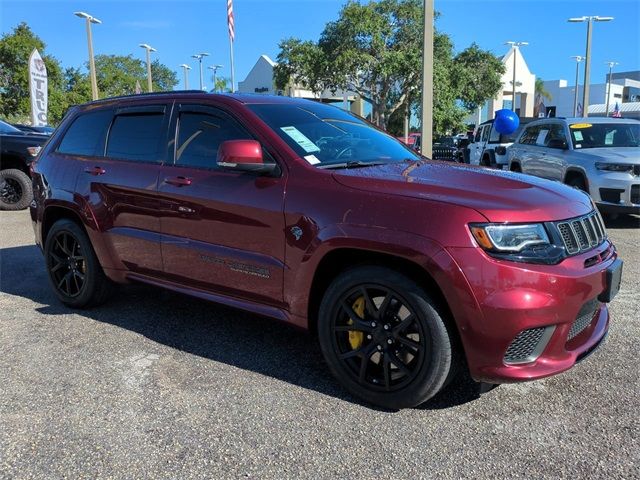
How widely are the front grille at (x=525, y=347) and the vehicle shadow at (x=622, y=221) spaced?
6.81m

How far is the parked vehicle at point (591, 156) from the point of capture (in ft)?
26.3

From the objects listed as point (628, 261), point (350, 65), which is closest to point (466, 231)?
point (628, 261)

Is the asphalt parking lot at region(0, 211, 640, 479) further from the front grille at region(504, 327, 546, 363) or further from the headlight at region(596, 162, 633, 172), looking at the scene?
the headlight at region(596, 162, 633, 172)

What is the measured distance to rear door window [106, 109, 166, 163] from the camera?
4023mm

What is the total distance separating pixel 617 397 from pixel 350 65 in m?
29.0

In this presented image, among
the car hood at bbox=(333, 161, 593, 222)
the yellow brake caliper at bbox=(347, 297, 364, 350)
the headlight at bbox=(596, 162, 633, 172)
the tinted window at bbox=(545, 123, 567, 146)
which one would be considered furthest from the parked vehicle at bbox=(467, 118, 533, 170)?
the yellow brake caliper at bbox=(347, 297, 364, 350)

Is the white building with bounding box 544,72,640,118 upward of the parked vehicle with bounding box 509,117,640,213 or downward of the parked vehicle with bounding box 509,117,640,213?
upward

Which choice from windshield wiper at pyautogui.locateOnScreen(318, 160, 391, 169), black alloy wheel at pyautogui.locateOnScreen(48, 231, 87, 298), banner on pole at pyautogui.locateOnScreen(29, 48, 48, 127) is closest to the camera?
windshield wiper at pyautogui.locateOnScreen(318, 160, 391, 169)

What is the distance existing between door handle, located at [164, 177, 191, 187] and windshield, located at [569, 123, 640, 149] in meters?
7.51

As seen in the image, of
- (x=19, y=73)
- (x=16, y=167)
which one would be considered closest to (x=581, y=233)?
(x=16, y=167)

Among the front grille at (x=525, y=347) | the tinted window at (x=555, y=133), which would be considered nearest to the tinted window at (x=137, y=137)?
the front grille at (x=525, y=347)

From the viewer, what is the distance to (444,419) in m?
2.87

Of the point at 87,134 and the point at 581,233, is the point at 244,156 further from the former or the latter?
the point at 87,134

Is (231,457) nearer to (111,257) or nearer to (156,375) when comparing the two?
(156,375)
